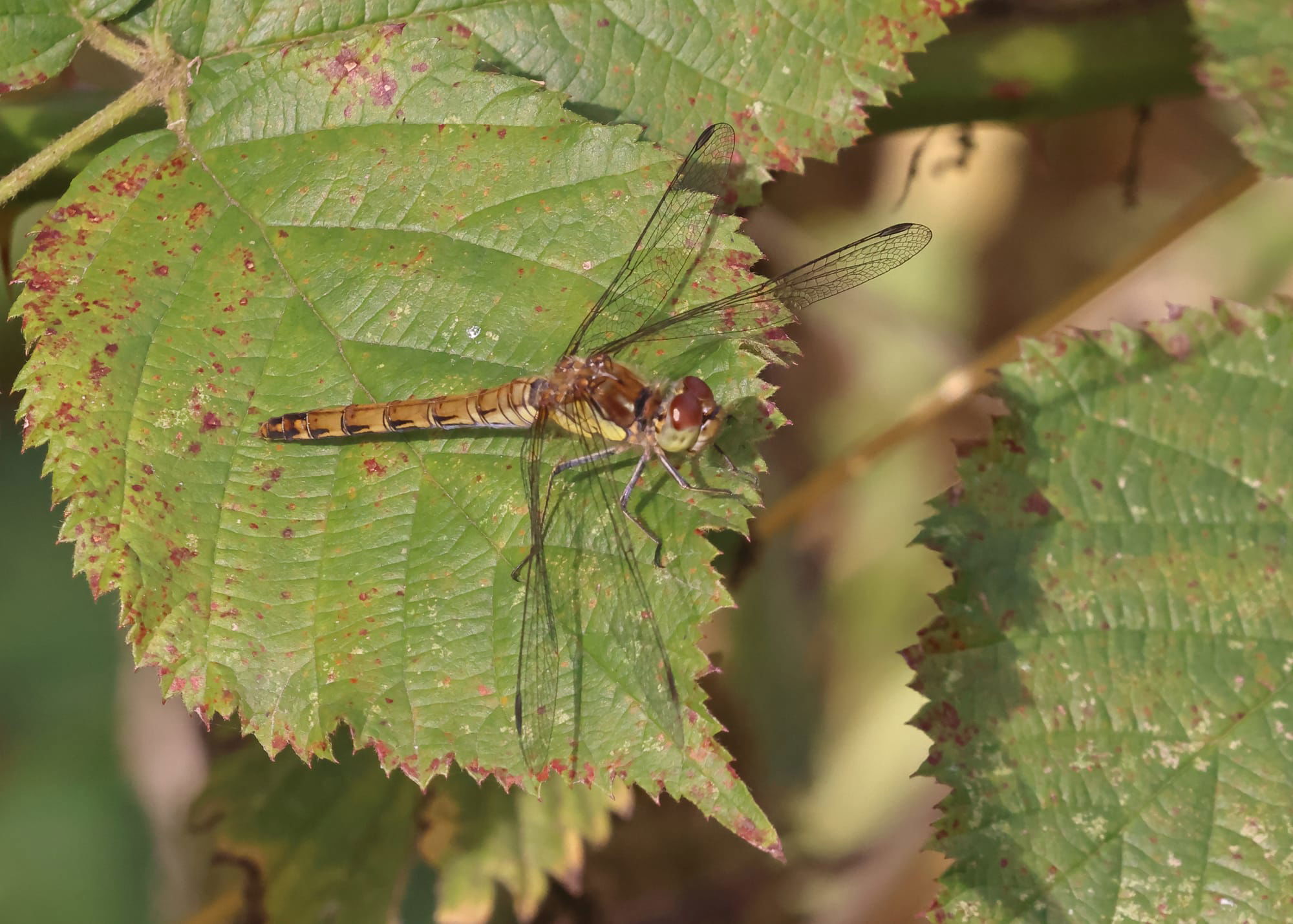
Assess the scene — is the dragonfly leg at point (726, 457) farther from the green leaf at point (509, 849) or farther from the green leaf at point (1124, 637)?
the green leaf at point (509, 849)

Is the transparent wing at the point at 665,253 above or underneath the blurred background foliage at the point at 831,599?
above

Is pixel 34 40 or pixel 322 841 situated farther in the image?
pixel 322 841

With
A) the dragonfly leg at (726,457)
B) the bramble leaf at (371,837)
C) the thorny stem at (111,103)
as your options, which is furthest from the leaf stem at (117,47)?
the bramble leaf at (371,837)

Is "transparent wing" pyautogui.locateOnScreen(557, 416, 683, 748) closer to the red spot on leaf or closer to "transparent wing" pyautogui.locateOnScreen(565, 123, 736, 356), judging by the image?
"transparent wing" pyautogui.locateOnScreen(565, 123, 736, 356)

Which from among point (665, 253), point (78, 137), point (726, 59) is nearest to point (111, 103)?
point (78, 137)

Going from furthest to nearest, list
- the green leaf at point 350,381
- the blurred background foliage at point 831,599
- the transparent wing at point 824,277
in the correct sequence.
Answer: the blurred background foliage at point 831,599 < the transparent wing at point 824,277 < the green leaf at point 350,381

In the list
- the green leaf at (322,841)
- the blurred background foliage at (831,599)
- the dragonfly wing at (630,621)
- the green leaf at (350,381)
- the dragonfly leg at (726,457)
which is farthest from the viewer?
the blurred background foliage at (831,599)

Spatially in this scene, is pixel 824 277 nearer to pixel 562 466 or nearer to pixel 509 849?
pixel 562 466
